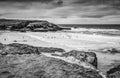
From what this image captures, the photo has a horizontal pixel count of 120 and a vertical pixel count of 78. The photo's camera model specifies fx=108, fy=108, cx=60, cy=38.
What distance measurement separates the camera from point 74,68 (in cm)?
291

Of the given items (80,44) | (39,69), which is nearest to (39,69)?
(39,69)

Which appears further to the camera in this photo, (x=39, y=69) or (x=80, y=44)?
(x=80, y=44)

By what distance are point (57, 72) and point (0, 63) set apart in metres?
1.60

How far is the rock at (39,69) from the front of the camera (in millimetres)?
2597

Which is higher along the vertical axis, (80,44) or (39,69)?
(39,69)

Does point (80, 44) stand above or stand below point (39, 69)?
below

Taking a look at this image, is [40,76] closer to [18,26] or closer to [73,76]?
[73,76]

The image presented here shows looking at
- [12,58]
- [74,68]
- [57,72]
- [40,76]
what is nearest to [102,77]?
[74,68]

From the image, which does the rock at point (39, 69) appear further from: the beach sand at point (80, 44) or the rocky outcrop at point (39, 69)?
the beach sand at point (80, 44)

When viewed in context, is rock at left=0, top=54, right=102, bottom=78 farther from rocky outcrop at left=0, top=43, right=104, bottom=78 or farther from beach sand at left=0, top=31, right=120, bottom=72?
beach sand at left=0, top=31, right=120, bottom=72

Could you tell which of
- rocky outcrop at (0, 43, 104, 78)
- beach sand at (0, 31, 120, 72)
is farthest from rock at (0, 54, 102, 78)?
beach sand at (0, 31, 120, 72)

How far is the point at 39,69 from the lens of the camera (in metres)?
2.76

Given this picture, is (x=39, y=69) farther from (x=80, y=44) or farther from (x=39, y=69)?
(x=80, y=44)

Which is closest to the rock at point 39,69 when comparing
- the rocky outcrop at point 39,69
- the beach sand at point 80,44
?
the rocky outcrop at point 39,69
